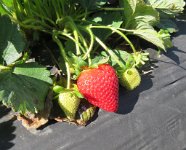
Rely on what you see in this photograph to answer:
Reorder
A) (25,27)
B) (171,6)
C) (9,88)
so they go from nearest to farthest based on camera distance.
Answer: (9,88), (25,27), (171,6)

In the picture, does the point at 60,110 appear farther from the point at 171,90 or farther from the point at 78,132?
the point at 171,90

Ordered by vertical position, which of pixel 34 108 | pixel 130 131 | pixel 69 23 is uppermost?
pixel 69 23

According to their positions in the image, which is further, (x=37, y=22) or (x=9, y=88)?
(x=37, y=22)

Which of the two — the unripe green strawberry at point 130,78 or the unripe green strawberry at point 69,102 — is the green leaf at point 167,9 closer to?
the unripe green strawberry at point 130,78

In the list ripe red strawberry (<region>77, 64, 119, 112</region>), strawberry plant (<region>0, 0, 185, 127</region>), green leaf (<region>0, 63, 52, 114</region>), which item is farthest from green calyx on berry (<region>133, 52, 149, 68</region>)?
green leaf (<region>0, 63, 52, 114</region>)

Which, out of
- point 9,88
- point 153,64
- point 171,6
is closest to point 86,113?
point 9,88

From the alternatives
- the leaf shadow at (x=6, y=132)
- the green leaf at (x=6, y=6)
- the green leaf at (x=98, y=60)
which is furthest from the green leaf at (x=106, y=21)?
the leaf shadow at (x=6, y=132)
